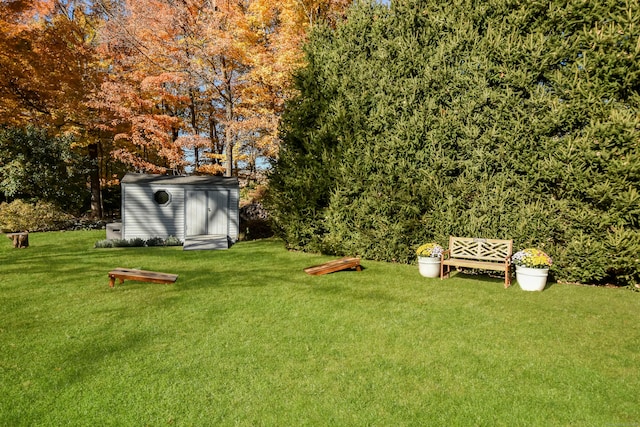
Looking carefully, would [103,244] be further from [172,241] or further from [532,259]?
[532,259]

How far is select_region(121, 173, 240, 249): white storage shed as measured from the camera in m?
16.1

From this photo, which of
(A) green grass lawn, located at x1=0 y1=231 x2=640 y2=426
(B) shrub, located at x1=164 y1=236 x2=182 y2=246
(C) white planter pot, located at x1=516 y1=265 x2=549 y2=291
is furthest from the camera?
(B) shrub, located at x1=164 y1=236 x2=182 y2=246

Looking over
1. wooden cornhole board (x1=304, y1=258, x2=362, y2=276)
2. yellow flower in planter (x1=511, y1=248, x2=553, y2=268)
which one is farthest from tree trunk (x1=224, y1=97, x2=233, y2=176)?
yellow flower in planter (x1=511, y1=248, x2=553, y2=268)

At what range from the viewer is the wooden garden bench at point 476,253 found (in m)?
9.09

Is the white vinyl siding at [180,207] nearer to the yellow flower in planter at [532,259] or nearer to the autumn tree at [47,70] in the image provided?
the autumn tree at [47,70]

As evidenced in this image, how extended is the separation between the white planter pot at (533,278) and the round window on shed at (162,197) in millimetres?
14331

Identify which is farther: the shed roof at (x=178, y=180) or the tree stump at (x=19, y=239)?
the shed roof at (x=178, y=180)

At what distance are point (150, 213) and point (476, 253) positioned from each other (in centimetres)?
1373

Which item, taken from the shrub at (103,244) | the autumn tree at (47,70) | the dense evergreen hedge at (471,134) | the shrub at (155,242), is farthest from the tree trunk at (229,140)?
the autumn tree at (47,70)

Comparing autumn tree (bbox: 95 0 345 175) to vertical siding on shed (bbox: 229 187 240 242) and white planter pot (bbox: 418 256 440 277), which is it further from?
white planter pot (bbox: 418 256 440 277)

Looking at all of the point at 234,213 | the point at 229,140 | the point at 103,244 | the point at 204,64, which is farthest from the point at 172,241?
the point at 204,64

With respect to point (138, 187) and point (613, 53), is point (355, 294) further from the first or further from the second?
point (138, 187)

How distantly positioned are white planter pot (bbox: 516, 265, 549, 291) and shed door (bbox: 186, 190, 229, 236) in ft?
40.7

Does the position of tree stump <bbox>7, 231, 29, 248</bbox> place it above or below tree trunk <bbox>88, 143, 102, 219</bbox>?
below
